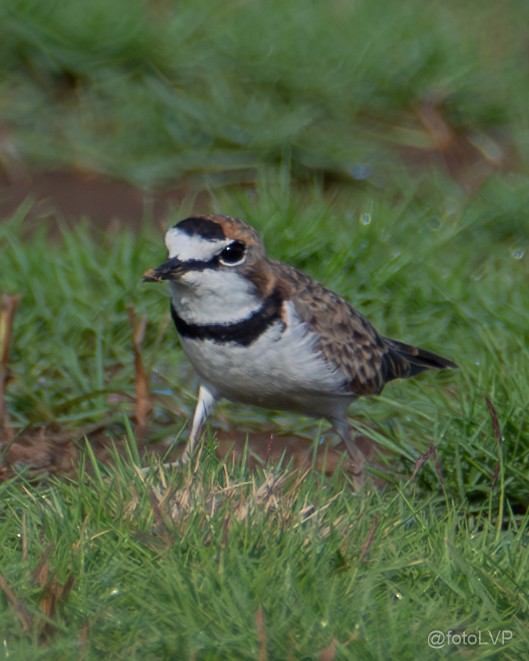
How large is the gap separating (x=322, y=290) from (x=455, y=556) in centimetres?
161

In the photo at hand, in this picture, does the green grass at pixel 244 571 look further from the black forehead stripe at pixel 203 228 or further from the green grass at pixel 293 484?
the black forehead stripe at pixel 203 228

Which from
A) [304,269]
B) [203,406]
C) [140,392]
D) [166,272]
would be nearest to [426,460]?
[203,406]

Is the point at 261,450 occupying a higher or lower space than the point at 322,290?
lower

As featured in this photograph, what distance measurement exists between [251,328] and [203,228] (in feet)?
1.26

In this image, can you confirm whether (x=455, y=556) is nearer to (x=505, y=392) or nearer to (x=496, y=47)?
(x=505, y=392)

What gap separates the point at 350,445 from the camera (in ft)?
16.5

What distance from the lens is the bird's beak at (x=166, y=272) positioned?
4.46 metres

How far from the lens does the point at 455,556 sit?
378 cm

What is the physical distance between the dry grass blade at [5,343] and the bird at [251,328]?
89 centimetres

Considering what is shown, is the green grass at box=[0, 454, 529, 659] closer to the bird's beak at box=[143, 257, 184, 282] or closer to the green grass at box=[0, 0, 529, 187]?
the bird's beak at box=[143, 257, 184, 282]

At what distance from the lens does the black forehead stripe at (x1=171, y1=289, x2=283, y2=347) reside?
4629 millimetres

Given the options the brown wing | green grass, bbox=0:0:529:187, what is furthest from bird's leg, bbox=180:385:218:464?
green grass, bbox=0:0:529:187

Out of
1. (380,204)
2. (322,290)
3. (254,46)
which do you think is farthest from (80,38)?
(322,290)

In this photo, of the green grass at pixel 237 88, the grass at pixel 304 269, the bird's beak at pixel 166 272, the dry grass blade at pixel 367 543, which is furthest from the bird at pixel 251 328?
the green grass at pixel 237 88
